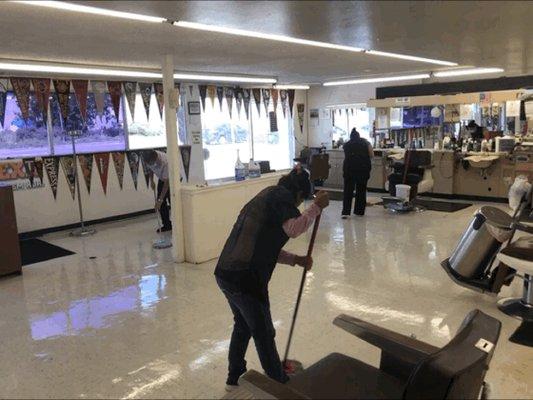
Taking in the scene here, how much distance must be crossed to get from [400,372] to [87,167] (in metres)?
6.67

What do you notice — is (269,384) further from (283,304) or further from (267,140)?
(267,140)

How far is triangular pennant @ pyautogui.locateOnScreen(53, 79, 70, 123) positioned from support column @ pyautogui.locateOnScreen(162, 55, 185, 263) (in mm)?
2780

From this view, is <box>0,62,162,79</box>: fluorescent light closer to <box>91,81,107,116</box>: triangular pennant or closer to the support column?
<box>91,81,107,116</box>: triangular pennant

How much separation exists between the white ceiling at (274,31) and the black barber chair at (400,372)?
195cm

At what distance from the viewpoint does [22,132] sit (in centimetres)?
714

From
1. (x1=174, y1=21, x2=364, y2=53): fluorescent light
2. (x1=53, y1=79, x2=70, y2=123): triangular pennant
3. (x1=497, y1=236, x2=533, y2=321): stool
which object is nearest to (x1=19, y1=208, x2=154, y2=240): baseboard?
(x1=53, y1=79, x2=70, y2=123): triangular pennant

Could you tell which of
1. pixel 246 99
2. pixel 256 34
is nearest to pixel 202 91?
pixel 246 99

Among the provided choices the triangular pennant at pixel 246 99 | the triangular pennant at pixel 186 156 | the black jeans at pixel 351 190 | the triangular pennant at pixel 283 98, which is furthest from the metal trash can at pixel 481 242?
the triangular pennant at pixel 283 98

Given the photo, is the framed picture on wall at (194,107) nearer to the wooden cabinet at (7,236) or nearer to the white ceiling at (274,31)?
the white ceiling at (274,31)

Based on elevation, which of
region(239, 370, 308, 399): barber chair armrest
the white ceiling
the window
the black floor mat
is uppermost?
the white ceiling

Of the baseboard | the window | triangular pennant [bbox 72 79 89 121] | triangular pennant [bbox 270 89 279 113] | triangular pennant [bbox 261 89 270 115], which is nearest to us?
the window

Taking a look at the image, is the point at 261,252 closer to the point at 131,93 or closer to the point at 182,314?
the point at 182,314

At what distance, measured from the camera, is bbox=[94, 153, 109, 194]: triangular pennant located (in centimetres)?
788

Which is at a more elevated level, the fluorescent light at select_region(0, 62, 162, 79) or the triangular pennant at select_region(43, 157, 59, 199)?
the fluorescent light at select_region(0, 62, 162, 79)
